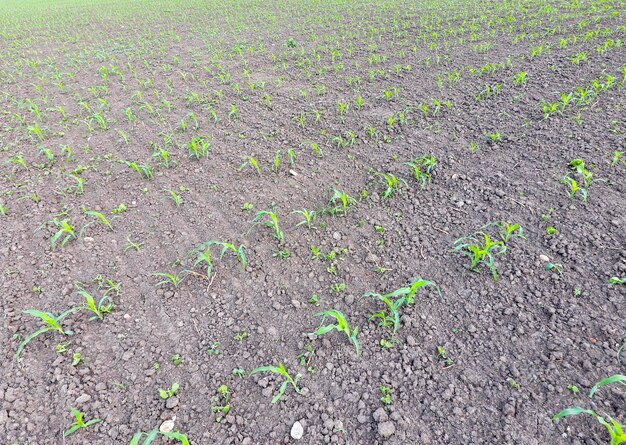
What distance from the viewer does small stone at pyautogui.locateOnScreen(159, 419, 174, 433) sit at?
1879 mm

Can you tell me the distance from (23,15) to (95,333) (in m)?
21.7

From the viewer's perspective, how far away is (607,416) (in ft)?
5.69

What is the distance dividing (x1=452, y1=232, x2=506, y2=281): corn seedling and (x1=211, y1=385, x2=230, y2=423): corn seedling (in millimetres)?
1831

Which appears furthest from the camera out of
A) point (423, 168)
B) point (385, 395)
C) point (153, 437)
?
point (423, 168)

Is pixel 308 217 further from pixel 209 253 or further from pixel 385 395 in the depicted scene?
pixel 385 395

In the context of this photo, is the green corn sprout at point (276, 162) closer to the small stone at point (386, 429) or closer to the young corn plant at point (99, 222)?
the young corn plant at point (99, 222)

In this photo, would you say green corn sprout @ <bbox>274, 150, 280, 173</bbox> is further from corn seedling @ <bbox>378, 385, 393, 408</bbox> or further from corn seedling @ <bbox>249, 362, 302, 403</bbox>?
corn seedling @ <bbox>378, 385, 393, 408</bbox>

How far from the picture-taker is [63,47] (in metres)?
9.88

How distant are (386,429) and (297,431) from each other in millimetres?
456

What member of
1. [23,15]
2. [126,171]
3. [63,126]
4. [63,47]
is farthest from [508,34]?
[23,15]

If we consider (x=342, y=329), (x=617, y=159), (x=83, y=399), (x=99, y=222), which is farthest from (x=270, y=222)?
(x=617, y=159)

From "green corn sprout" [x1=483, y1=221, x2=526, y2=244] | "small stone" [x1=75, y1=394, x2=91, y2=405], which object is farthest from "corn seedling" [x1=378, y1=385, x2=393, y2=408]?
"small stone" [x1=75, y1=394, x2=91, y2=405]

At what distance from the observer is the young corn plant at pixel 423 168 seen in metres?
3.47

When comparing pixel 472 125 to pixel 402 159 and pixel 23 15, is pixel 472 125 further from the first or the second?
pixel 23 15
